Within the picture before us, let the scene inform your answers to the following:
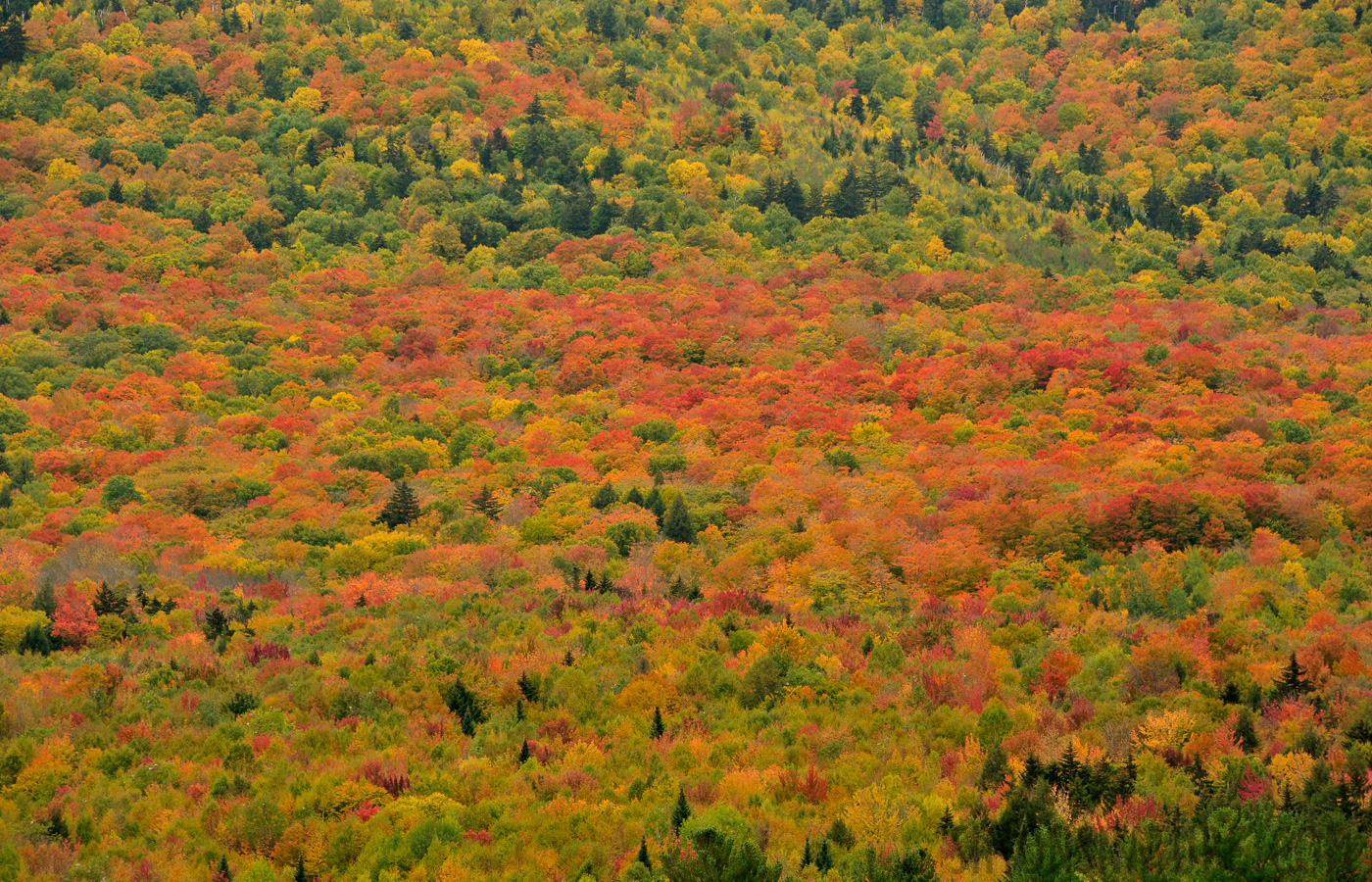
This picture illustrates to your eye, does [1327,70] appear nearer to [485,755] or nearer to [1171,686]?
[1171,686]

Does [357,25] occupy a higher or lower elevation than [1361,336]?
higher

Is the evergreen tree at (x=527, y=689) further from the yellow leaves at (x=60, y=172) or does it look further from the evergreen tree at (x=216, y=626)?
the yellow leaves at (x=60, y=172)

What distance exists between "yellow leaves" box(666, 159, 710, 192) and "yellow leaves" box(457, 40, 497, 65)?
30.9m

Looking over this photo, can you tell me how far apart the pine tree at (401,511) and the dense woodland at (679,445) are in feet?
0.87

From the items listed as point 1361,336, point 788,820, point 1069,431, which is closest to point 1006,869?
point 788,820

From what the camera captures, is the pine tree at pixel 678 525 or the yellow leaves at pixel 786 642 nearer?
the yellow leaves at pixel 786 642

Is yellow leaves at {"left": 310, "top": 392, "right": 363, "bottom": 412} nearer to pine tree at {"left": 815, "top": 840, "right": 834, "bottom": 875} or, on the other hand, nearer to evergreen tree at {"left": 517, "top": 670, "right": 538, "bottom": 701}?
evergreen tree at {"left": 517, "top": 670, "right": 538, "bottom": 701}

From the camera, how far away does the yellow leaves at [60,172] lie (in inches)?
3745

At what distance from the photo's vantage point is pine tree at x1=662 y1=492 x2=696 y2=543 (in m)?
39.8

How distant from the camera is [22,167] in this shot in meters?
96.0

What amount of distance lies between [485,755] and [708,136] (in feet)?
333

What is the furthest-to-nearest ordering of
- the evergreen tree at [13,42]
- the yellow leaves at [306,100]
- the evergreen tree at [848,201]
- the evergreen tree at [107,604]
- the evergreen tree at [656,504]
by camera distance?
the yellow leaves at [306,100], the evergreen tree at [13,42], the evergreen tree at [848,201], the evergreen tree at [656,504], the evergreen tree at [107,604]

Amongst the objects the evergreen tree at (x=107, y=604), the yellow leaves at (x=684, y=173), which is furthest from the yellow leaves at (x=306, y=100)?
the evergreen tree at (x=107, y=604)

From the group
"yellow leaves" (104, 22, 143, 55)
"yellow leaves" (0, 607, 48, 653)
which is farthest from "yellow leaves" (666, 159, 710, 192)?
"yellow leaves" (0, 607, 48, 653)
